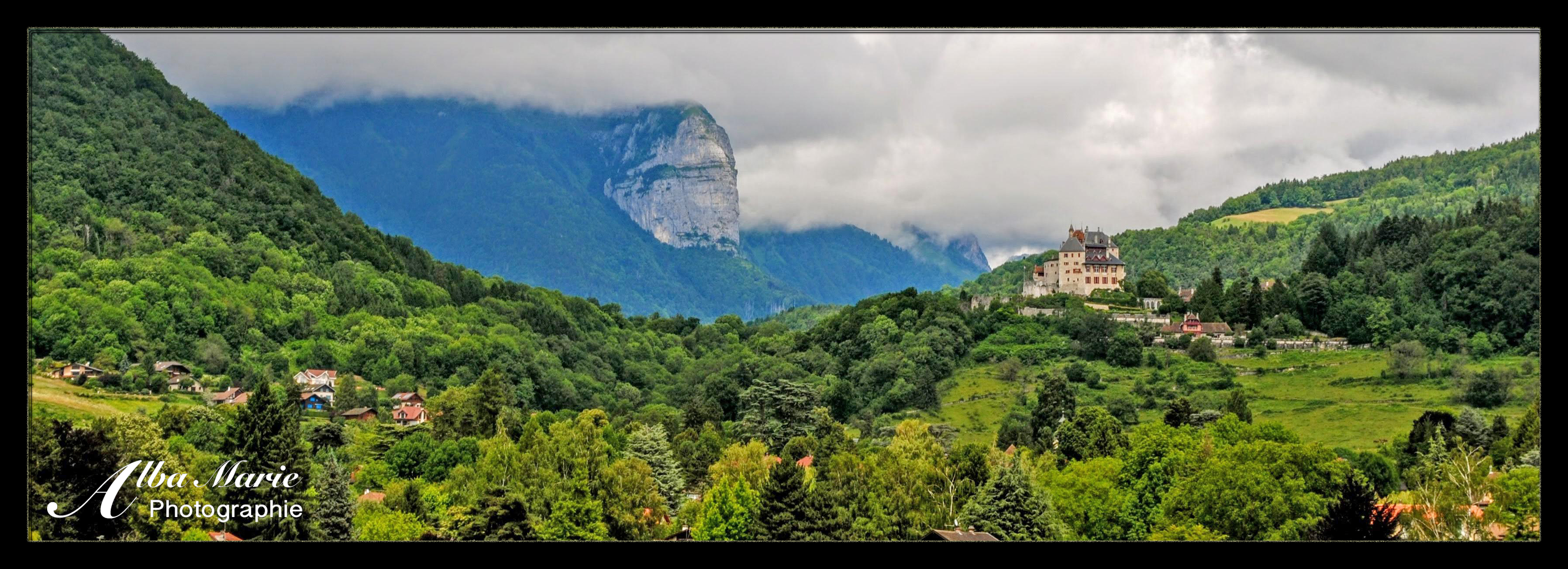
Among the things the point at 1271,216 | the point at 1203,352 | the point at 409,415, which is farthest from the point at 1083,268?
the point at 1271,216

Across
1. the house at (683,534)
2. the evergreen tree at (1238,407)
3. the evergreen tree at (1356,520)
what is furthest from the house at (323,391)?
the evergreen tree at (1356,520)

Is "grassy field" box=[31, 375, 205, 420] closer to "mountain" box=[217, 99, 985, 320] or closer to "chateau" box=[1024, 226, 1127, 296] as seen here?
"chateau" box=[1024, 226, 1127, 296]

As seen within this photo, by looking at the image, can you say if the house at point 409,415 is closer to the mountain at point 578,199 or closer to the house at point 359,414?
the house at point 359,414

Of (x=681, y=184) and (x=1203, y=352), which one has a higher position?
(x=681, y=184)

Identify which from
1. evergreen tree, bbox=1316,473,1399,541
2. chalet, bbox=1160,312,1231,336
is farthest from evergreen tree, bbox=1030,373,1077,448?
evergreen tree, bbox=1316,473,1399,541

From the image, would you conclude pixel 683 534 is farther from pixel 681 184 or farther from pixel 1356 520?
pixel 681 184

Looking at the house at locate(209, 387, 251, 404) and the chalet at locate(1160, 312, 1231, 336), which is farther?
the chalet at locate(1160, 312, 1231, 336)
